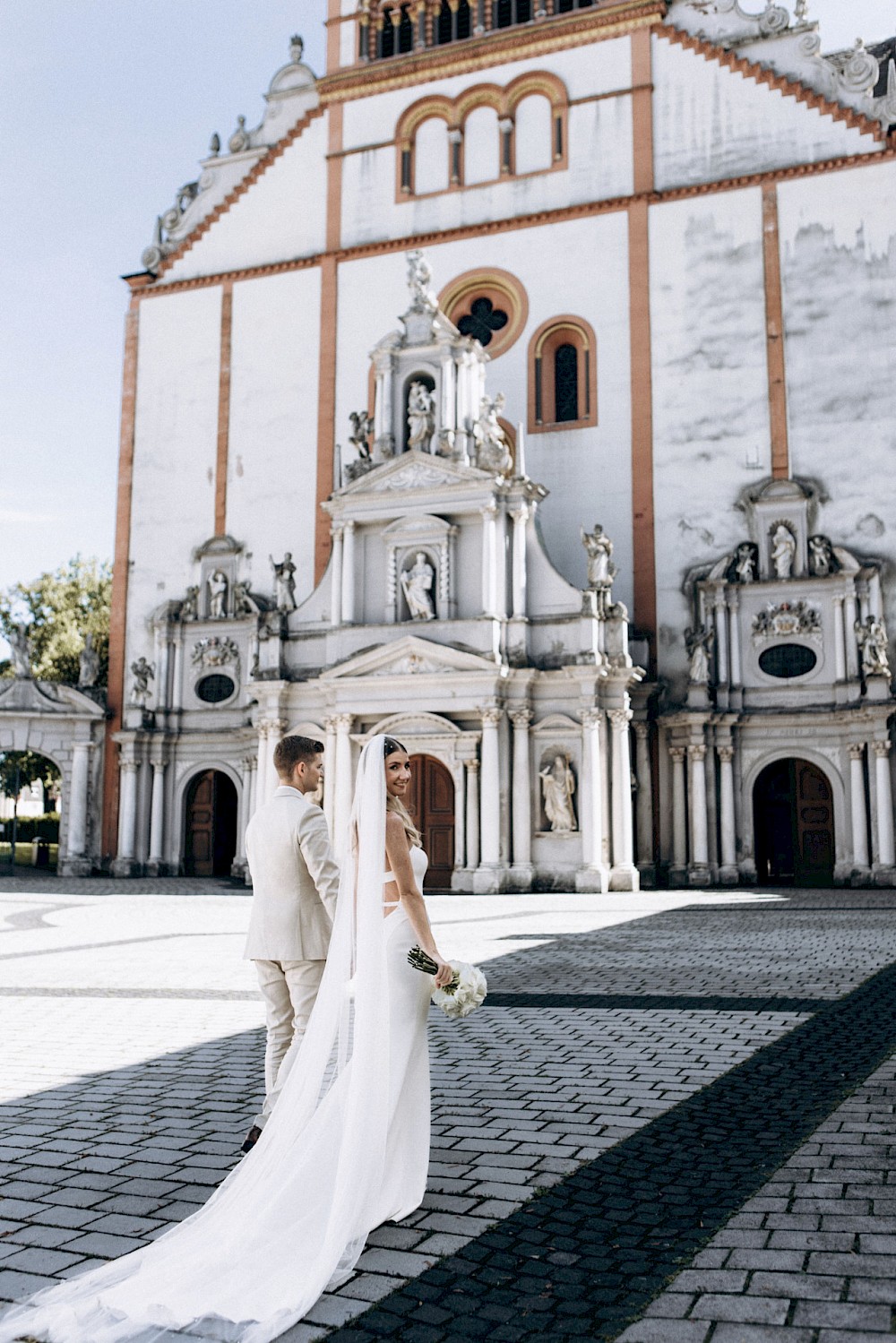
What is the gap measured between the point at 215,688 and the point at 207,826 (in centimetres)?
392

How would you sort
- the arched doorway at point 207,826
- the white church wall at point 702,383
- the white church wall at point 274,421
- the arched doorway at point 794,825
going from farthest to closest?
1. the white church wall at point 274,421
2. the arched doorway at point 207,826
3. the white church wall at point 702,383
4. the arched doorway at point 794,825

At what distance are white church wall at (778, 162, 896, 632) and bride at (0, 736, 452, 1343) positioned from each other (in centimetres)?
2662

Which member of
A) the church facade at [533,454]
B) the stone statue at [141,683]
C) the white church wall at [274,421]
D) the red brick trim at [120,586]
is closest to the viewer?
the church facade at [533,454]

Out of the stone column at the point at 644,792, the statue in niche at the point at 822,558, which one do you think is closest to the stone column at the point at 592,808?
the stone column at the point at 644,792

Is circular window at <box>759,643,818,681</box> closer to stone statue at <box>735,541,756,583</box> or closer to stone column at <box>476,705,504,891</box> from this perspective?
stone statue at <box>735,541,756,583</box>

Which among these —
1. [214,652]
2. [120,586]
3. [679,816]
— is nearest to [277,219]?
[120,586]

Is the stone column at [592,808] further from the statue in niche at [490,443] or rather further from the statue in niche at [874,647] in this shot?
the statue in niche at [490,443]

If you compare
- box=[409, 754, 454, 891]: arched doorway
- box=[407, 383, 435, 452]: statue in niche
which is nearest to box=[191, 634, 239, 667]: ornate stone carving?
box=[409, 754, 454, 891]: arched doorway

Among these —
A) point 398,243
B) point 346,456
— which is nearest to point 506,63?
point 398,243

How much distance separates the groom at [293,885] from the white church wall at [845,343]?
26.1m

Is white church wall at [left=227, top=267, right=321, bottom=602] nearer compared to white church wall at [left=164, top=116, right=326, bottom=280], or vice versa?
white church wall at [left=227, top=267, right=321, bottom=602]

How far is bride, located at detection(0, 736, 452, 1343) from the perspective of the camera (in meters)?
3.82

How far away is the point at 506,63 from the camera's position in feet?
115

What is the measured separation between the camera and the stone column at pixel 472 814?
27.7 metres
